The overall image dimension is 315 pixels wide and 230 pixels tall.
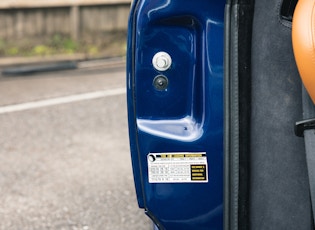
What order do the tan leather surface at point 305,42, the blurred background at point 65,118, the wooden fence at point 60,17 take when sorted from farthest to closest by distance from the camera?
the wooden fence at point 60,17
the blurred background at point 65,118
the tan leather surface at point 305,42

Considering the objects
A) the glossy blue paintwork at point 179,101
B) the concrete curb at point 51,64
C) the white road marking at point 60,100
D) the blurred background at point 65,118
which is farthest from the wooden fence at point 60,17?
the glossy blue paintwork at point 179,101

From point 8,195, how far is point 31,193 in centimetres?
14

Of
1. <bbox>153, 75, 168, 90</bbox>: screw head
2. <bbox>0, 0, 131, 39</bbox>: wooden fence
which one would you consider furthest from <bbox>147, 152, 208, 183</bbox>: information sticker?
<bbox>0, 0, 131, 39</bbox>: wooden fence

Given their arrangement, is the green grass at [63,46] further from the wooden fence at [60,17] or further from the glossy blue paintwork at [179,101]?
the glossy blue paintwork at [179,101]

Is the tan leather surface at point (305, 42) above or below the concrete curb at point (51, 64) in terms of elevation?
above

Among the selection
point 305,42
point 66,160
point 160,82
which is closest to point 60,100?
point 66,160

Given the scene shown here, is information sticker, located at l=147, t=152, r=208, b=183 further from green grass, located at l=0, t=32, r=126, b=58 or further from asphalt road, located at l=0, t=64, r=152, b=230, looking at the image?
green grass, located at l=0, t=32, r=126, b=58

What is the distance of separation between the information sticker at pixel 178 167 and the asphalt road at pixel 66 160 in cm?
147

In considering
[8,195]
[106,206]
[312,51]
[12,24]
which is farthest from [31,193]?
[12,24]

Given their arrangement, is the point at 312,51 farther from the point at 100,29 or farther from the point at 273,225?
the point at 100,29

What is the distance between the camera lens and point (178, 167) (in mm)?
2445

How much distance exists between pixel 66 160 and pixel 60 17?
5.24m

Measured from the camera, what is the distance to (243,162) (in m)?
2.40

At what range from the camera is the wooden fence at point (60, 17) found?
9.62m
